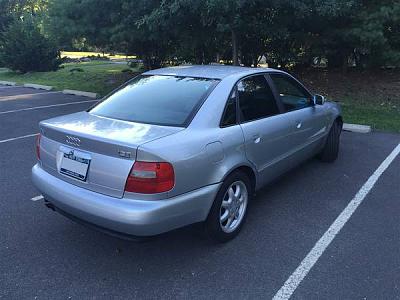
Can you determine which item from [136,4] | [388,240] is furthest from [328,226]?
[136,4]

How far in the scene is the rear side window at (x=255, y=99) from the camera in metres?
3.92

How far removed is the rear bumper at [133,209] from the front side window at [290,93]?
5.68 feet

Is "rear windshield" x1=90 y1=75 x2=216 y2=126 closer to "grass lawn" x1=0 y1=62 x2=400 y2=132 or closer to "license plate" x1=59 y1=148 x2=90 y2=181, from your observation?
"license plate" x1=59 y1=148 x2=90 y2=181

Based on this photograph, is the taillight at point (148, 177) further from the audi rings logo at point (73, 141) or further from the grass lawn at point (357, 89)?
the grass lawn at point (357, 89)

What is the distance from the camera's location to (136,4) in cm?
1098

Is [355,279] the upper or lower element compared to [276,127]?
lower

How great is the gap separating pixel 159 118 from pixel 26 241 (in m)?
1.64

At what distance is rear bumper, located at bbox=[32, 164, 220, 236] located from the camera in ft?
9.55

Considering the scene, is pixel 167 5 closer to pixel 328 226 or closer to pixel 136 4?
pixel 136 4

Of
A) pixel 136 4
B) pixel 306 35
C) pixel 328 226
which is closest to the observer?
pixel 328 226

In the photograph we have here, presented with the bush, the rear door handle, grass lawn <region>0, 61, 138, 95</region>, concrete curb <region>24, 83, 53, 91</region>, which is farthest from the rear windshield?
the bush

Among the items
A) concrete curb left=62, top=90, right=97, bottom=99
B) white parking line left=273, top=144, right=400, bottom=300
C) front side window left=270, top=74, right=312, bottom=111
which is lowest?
concrete curb left=62, top=90, right=97, bottom=99

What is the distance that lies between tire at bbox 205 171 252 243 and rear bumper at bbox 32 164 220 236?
0.40 ft

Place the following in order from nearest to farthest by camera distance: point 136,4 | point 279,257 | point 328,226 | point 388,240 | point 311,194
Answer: point 279,257 < point 388,240 < point 328,226 < point 311,194 < point 136,4
